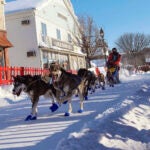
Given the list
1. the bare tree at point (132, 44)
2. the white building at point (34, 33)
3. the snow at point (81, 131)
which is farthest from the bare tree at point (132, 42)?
the snow at point (81, 131)

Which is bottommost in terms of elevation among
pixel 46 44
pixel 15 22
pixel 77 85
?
pixel 77 85

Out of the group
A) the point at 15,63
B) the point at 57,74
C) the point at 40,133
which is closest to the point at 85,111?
the point at 57,74

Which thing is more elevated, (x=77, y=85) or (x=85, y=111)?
(x=77, y=85)

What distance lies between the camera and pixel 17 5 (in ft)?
107

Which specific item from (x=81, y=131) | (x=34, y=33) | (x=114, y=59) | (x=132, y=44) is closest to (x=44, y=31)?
(x=34, y=33)

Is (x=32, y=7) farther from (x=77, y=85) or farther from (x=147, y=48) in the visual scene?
(x=147, y=48)

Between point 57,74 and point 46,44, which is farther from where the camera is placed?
point 46,44

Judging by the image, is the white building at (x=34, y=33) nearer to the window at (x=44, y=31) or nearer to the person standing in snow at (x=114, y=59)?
the window at (x=44, y=31)

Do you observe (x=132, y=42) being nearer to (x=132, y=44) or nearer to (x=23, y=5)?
(x=132, y=44)

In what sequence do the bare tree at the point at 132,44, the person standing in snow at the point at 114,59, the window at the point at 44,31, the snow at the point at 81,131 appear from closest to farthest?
the snow at the point at 81,131, the person standing in snow at the point at 114,59, the window at the point at 44,31, the bare tree at the point at 132,44

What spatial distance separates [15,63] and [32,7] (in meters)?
4.95

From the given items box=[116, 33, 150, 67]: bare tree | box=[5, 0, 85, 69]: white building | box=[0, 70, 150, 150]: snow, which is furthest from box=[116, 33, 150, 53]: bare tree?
box=[0, 70, 150, 150]: snow

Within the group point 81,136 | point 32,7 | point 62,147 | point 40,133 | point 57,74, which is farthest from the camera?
point 32,7

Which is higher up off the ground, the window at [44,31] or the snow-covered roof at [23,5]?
the snow-covered roof at [23,5]
